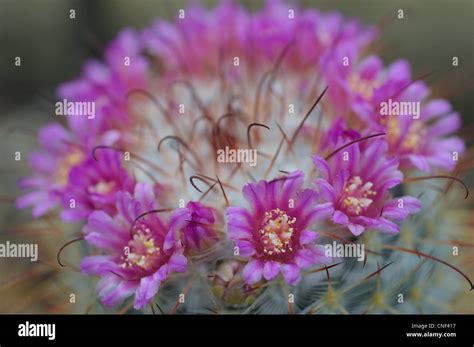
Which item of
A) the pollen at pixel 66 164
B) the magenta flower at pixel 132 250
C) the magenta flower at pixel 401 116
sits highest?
the magenta flower at pixel 401 116

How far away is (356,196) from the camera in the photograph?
1544mm

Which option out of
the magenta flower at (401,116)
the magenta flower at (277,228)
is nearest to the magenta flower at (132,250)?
the magenta flower at (277,228)

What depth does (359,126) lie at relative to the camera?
5.41ft

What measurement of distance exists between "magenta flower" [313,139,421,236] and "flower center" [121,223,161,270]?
15.8 inches

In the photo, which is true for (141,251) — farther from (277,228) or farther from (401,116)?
(401,116)

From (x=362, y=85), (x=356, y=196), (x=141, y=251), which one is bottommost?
(x=141, y=251)

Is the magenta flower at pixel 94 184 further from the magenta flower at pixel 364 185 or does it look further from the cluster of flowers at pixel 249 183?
the magenta flower at pixel 364 185

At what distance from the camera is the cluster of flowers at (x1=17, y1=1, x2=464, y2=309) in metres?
1.51

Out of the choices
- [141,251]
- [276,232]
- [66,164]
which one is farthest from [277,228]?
[66,164]

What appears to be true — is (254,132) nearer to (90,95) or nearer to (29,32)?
(90,95)

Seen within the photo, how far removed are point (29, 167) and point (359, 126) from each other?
0.91m

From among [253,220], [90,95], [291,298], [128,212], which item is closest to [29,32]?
[90,95]

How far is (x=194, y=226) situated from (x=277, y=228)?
0.18 metres

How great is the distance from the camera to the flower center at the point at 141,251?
1551 millimetres
